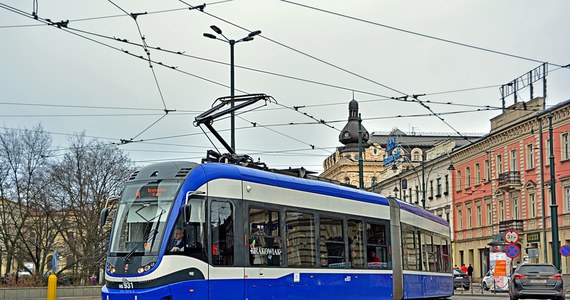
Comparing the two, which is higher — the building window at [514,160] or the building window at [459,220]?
the building window at [514,160]

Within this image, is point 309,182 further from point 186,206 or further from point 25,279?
point 25,279

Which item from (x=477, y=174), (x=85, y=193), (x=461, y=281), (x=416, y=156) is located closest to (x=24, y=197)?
(x=85, y=193)

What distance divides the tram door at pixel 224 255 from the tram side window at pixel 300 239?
1793mm

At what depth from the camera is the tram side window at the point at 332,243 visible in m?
18.2

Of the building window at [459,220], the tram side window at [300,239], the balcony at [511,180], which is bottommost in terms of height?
the tram side window at [300,239]

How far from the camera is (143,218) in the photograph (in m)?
14.7

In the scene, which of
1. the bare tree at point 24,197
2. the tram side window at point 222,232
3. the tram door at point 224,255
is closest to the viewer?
the tram door at point 224,255

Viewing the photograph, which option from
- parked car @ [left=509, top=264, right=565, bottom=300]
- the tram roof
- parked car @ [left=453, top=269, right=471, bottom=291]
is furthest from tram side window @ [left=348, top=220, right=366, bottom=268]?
parked car @ [left=453, top=269, right=471, bottom=291]

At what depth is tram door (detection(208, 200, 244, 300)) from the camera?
14.8 metres

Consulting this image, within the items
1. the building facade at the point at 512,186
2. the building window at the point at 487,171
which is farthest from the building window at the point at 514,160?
the building window at the point at 487,171

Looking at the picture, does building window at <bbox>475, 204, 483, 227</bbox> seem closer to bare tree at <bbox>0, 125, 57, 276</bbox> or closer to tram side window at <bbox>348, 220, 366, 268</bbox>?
bare tree at <bbox>0, 125, 57, 276</bbox>

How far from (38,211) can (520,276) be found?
96.0 ft

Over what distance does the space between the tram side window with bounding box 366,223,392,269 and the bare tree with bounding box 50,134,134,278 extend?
93.7 ft

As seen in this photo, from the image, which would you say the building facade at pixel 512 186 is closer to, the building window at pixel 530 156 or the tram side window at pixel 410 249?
the building window at pixel 530 156
